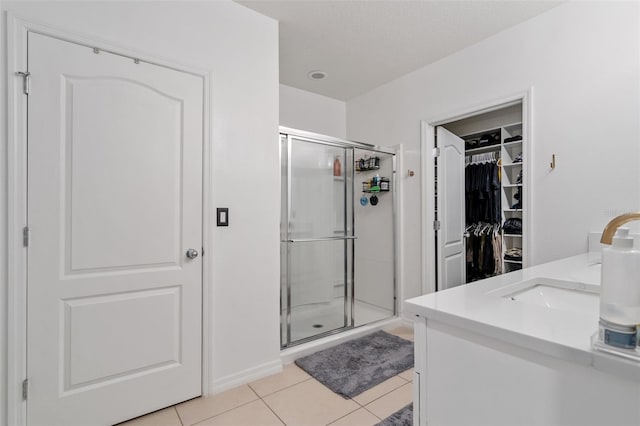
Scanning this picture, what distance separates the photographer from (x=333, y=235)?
2932 mm

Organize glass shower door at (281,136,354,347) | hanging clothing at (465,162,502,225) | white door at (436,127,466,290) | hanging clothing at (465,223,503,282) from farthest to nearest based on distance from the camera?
hanging clothing at (465,162,502,225) < hanging clothing at (465,223,503,282) < white door at (436,127,466,290) < glass shower door at (281,136,354,347)

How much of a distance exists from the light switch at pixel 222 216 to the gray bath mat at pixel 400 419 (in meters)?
1.46

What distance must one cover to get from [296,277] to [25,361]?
1.69 meters

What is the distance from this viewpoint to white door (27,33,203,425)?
153 centimetres

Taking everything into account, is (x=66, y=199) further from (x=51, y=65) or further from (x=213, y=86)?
(x=213, y=86)

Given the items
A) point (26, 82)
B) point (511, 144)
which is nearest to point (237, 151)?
point (26, 82)

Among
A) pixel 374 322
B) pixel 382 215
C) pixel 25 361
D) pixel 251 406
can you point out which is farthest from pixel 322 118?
pixel 25 361

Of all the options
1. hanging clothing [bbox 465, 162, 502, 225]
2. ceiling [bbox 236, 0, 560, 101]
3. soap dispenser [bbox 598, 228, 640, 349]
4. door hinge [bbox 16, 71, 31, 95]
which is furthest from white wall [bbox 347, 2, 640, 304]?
door hinge [bbox 16, 71, 31, 95]

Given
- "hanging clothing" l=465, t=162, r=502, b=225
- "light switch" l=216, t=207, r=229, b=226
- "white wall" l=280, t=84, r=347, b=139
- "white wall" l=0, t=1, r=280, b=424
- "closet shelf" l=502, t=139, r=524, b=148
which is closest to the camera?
"white wall" l=0, t=1, r=280, b=424

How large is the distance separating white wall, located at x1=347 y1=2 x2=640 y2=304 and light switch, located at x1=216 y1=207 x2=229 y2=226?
217cm

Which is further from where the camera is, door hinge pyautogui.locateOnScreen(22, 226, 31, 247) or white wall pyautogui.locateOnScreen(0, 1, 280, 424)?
white wall pyautogui.locateOnScreen(0, 1, 280, 424)

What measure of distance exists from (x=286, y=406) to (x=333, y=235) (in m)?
1.45

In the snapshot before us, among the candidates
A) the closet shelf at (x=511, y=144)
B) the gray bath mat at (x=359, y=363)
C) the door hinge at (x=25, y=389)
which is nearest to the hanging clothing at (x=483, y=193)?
the closet shelf at (x=511, y=144)

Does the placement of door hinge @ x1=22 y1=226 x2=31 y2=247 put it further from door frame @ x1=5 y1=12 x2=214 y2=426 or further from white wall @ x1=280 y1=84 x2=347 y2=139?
white wall @ x1=280 y1=84 x2=347 y2=139
